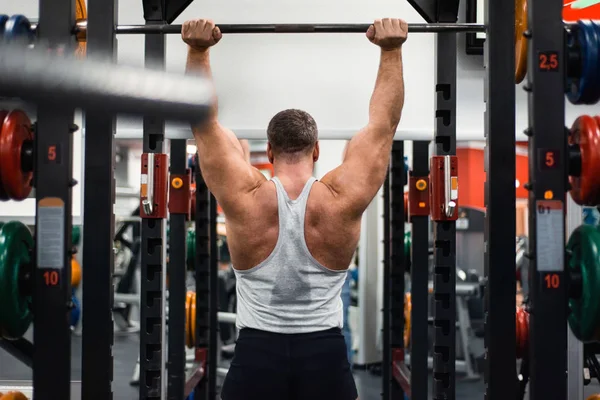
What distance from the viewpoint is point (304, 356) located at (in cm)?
184

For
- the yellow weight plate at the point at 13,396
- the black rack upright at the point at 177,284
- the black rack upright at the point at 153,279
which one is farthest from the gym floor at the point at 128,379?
the yellow weight plate at the point at 13,396

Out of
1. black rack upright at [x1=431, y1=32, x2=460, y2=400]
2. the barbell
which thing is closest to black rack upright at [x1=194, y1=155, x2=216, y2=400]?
black rack upright at [x1=431, y1=32, x2=460, y2=400]

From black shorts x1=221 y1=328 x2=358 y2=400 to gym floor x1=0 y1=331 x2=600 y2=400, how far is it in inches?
125

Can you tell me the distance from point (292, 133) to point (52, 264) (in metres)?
0.85

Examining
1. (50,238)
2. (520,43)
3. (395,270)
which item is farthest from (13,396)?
(395,270)

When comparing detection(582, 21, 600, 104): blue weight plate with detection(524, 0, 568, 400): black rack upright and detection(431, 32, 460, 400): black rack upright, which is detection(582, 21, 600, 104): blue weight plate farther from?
detection(431, 32, 460, 400): black rack upright

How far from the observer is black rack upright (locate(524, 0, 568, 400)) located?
166 centimetres

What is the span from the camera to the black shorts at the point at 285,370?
182cm

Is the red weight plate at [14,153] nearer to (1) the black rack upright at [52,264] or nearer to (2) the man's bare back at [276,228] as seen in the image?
(1) the black rack upright at [52,264]

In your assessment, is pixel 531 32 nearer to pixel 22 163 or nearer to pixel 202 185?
pixel 22 163

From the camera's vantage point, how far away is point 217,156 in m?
1.82

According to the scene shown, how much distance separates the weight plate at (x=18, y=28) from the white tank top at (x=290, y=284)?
Result: 878 millimetres

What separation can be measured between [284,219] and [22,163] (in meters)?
0.81

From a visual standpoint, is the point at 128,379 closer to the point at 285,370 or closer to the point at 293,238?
the point at 285,370
